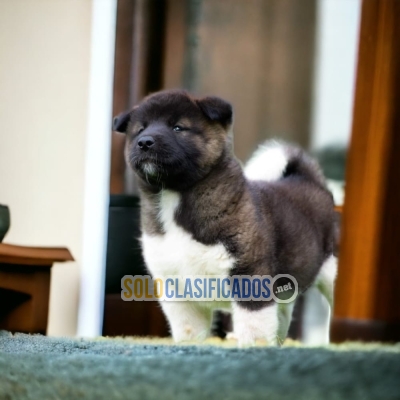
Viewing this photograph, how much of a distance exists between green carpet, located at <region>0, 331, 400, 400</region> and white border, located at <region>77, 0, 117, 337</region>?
0.91 metres

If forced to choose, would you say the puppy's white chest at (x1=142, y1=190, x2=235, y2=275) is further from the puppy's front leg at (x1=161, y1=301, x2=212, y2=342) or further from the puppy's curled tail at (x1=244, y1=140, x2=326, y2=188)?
the puppy's curled tail at (x1=244, y1=140, x2=326, y2=188)

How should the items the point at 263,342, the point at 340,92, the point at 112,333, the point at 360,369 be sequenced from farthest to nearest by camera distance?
the point at 112,333 → the point at 340,92 → the point at 263,342 → the point at 360,369

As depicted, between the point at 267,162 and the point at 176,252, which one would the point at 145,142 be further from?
the point at 267,162

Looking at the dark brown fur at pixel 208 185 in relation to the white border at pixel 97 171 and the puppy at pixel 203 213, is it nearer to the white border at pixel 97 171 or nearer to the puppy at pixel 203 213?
the puppy at pixel 203 213

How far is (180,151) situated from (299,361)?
66 centimetres

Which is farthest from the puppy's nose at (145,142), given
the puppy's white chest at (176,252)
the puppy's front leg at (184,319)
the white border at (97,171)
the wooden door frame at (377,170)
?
the wooden door frame at (377,170)

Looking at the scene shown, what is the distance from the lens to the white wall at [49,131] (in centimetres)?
164

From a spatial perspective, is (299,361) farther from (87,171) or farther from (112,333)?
(87,171)

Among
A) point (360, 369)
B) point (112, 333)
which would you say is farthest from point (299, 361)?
point (112, 333)

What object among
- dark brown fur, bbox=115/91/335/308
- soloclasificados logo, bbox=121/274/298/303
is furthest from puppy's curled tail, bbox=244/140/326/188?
soloclasificados logo, bbox=121/274/298/303

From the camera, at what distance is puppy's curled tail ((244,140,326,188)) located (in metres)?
1.55

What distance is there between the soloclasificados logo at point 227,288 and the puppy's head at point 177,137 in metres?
0.20

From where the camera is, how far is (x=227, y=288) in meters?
1.18

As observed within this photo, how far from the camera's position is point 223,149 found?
4.10ft
